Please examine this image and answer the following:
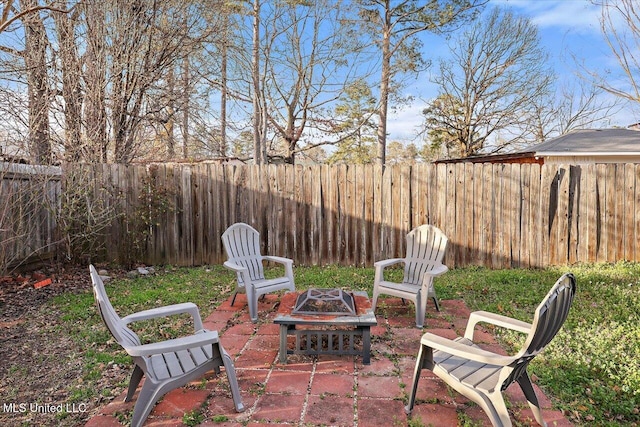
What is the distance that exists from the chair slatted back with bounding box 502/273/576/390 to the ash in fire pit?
1281 mm

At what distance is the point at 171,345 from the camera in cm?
217

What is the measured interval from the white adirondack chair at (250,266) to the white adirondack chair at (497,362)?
202 cm

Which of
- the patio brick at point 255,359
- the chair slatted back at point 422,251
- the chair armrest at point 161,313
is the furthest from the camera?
the chair slatted back at point 422,251

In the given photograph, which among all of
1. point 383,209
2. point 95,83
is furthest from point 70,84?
point 383,209

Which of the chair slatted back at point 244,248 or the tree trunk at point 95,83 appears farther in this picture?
the tree trunk at point 95,83

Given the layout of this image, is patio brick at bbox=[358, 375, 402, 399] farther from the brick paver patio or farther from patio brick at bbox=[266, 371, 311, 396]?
patio brick at bbox=[266, 371, 311, 396]

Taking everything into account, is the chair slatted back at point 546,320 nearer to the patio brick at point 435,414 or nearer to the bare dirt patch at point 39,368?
the patio brick at point 435,414

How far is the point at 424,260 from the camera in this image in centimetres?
436

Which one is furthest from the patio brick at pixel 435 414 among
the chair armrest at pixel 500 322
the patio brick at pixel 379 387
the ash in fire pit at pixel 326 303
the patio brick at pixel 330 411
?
the ash in fire pit at pixel 326 303

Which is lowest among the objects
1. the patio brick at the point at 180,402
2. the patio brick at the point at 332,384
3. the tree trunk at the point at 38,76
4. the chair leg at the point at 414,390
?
the patio brick at the point at 332,384

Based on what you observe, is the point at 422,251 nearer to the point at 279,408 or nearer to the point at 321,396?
the point at 321,396

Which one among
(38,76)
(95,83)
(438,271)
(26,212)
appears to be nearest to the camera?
(438,271)

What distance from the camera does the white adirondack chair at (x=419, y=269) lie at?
3.78 metres

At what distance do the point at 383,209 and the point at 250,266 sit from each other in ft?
8.35
